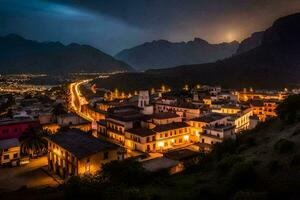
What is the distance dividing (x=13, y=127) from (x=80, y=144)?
93.0 feet

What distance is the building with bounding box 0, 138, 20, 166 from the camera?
183ft

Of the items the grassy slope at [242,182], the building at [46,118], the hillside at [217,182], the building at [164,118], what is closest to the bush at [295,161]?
the hillside at [217,182]

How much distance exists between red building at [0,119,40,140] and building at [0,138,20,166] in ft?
28.9

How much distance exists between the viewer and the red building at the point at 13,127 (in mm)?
66875

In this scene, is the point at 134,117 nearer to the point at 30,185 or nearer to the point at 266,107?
the point at 30,185

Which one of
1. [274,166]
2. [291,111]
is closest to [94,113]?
[291,111]

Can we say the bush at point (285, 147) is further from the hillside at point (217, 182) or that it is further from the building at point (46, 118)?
the building at point (46, 118)

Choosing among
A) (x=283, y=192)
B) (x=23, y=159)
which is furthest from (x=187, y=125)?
(x=283, y=192)

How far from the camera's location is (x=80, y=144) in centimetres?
4934

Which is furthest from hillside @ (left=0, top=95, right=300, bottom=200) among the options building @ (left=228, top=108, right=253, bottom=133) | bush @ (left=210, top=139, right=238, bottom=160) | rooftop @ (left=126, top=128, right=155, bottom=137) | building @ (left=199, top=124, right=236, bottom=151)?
building @ (left=228, top=108, right=253, bottom=133)

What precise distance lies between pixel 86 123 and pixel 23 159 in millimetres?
21687

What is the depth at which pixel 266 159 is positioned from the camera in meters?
29.2

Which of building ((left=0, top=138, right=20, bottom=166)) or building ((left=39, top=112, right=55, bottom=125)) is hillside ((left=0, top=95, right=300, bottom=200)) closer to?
building ((left=0, top=138, right=20, bottom=166))

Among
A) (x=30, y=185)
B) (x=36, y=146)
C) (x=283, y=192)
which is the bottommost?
(x=30, y=185)
